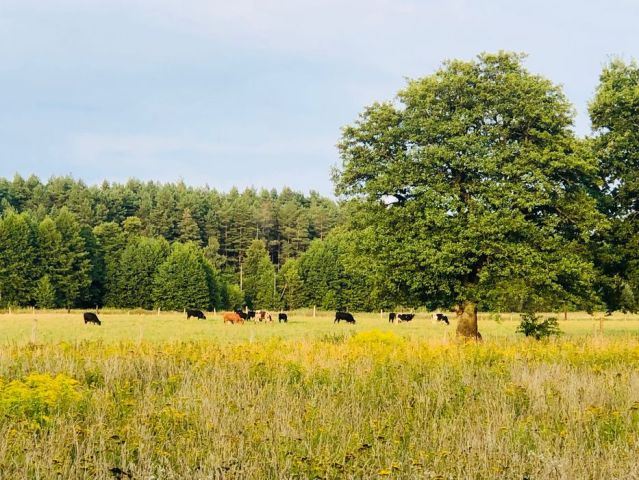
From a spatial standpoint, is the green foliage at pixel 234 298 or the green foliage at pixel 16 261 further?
the green foliage at pixel 234 298

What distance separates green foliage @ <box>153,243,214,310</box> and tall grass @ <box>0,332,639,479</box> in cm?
9154

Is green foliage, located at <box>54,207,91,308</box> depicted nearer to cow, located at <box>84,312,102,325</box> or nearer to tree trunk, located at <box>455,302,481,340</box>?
cow, located at <box>84,312,102,325</box>

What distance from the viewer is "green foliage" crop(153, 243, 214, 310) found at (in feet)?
337

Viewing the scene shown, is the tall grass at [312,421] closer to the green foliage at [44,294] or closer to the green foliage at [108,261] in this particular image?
the green foliage at [44,294]

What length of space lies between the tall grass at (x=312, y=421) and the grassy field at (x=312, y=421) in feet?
0.10

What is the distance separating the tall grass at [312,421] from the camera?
586 cm

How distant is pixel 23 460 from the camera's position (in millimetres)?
6043

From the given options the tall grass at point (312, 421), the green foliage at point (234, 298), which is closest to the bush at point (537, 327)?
the tall grass at point (312, 421)

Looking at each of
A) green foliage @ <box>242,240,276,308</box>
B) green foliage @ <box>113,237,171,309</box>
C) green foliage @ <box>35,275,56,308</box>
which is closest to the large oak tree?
green foliage @ <box>35,275,56,308</box>

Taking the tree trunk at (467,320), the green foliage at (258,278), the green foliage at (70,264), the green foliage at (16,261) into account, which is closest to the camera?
the tree trunk at (467,320)

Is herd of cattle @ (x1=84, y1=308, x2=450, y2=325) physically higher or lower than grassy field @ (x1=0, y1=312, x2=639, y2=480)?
lower

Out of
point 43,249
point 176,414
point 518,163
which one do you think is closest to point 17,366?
point 176,414

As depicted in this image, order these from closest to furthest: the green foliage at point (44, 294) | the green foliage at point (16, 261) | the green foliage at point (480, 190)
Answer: the green foliage at point (480, 190) → the green foliage at point (44, 294) → the green foliage at point (16, 261)

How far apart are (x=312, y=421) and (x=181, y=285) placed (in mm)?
99431
